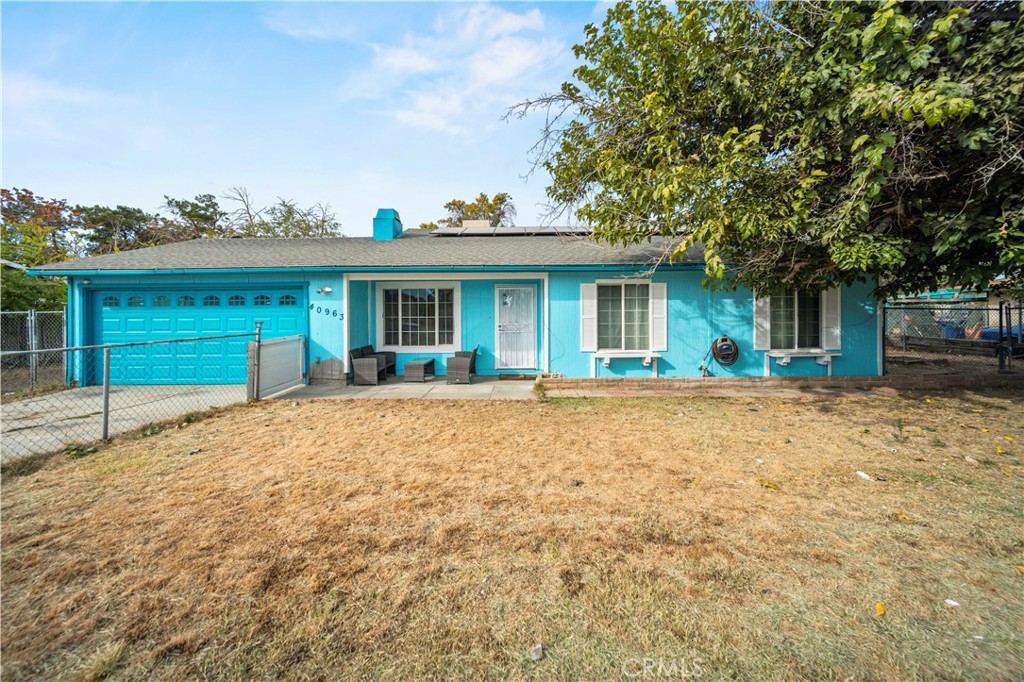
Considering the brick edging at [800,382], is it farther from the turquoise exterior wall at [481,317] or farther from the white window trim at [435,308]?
the white window trim at [435,308]

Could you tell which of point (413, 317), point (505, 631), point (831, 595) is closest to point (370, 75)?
point (413, 317)

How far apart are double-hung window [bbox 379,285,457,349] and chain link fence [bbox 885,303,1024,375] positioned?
1030 cm

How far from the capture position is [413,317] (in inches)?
387

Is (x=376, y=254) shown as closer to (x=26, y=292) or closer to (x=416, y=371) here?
(x=416, y=371)

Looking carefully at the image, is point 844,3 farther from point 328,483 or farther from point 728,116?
point 328,483

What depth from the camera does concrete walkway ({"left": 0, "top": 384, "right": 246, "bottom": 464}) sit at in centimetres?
473

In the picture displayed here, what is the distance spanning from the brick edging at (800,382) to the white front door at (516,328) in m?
0.99

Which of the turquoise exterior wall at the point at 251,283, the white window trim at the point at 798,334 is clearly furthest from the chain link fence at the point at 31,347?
the white window trim at the point at 798,334

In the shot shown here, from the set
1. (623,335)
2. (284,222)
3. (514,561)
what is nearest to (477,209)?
(284,222)

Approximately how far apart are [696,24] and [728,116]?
1.63 metres

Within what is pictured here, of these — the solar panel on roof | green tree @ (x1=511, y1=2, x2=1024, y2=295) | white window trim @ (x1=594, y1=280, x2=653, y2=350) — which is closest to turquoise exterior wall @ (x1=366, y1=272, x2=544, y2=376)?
white window trim @ (x1=594, y1=280, x2=653, y2=350)

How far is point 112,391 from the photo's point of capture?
7.99 meters

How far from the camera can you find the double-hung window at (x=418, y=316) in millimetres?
9695

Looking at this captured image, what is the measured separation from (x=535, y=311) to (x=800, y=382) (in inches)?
232
